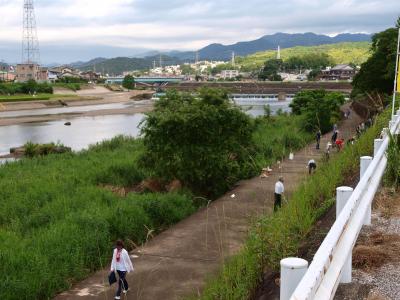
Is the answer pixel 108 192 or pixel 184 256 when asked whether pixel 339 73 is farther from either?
pixel 184 256

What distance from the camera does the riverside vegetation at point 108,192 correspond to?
8.95m

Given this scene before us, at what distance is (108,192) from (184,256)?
6064mm

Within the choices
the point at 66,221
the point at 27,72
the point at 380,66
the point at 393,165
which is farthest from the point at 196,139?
the point at 27,72

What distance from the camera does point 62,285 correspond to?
8.50 m

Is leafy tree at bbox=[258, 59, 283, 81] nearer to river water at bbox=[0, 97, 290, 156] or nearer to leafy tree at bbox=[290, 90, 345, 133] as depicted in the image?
river water at bbox=[0, 97, 290, 156]

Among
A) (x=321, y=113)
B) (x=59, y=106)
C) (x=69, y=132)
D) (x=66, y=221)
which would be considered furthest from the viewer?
→ (x=59, y=106)

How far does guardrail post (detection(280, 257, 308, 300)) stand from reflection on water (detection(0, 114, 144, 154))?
119ft

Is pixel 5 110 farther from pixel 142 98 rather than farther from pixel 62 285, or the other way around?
pixel 62 285

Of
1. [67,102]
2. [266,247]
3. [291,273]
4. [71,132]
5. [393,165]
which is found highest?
Answer: [291,273]

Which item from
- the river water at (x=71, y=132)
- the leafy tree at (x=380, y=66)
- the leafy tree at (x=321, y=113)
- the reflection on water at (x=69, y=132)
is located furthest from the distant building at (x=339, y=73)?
the leafy tree at (x=321, y=113)

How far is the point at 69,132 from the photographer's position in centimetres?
5038

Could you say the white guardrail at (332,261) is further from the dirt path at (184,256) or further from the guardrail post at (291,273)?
the dirt path at (184,256)

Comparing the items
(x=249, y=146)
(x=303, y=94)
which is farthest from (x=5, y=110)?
(x=249, y=146)

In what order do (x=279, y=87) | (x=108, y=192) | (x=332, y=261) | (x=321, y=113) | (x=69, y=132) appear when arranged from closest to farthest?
(x=332, y=261), (x=108, y=192), (x=321, y=113), (x=69, y=132), (x=279, y=87)
